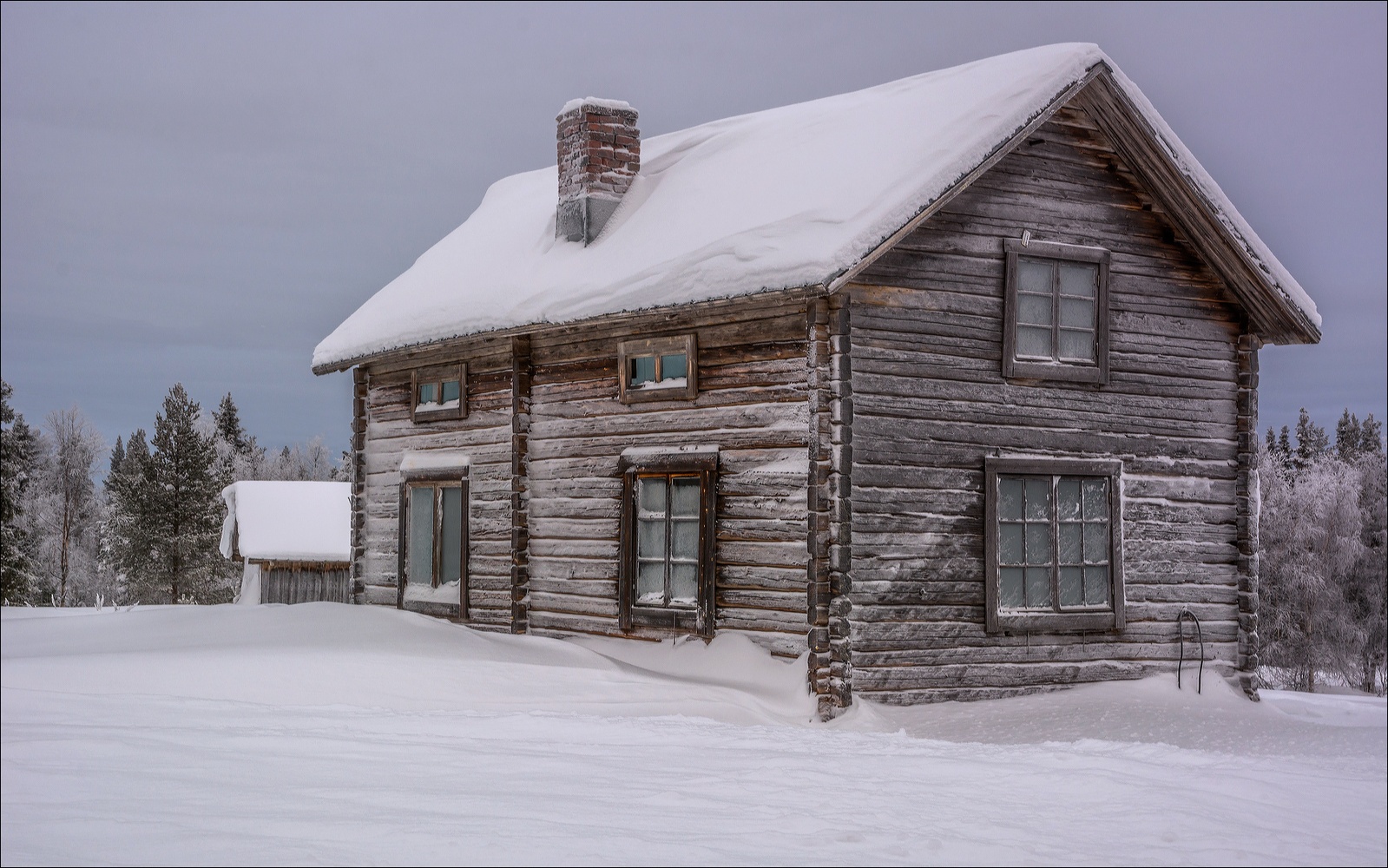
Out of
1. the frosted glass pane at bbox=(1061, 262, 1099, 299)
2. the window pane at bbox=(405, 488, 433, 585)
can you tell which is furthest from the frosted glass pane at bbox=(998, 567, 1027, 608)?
the window pane at bbox=(405, 488, 433, 585)

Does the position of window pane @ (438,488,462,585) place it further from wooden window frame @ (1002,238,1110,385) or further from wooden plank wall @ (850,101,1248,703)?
wooden window frame @ (1002,238,1110,385)

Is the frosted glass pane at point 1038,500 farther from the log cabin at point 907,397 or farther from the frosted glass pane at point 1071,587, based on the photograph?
the frosted glass pane at point 1071,587

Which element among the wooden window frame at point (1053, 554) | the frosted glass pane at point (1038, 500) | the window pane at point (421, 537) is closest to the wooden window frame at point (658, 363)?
the wooden window frame at point (1053, 554)

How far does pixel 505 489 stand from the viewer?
617 inches

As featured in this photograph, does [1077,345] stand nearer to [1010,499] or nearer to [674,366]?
[1010,499]

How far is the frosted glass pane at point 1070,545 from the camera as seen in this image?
1309cm

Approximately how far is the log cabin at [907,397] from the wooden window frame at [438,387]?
43 centimetres

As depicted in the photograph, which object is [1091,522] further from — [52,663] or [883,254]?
[52,663]

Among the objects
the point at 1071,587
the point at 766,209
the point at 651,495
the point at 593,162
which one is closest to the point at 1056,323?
the point at 1071,587

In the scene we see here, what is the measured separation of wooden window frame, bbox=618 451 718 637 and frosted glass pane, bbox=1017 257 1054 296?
12.4 ft

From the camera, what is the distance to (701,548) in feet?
42.9

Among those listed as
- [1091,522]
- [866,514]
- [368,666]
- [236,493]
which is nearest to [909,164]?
[866,514]

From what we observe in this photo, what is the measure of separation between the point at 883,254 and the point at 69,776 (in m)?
8.64

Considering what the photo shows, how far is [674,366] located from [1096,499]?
4.83 meters
